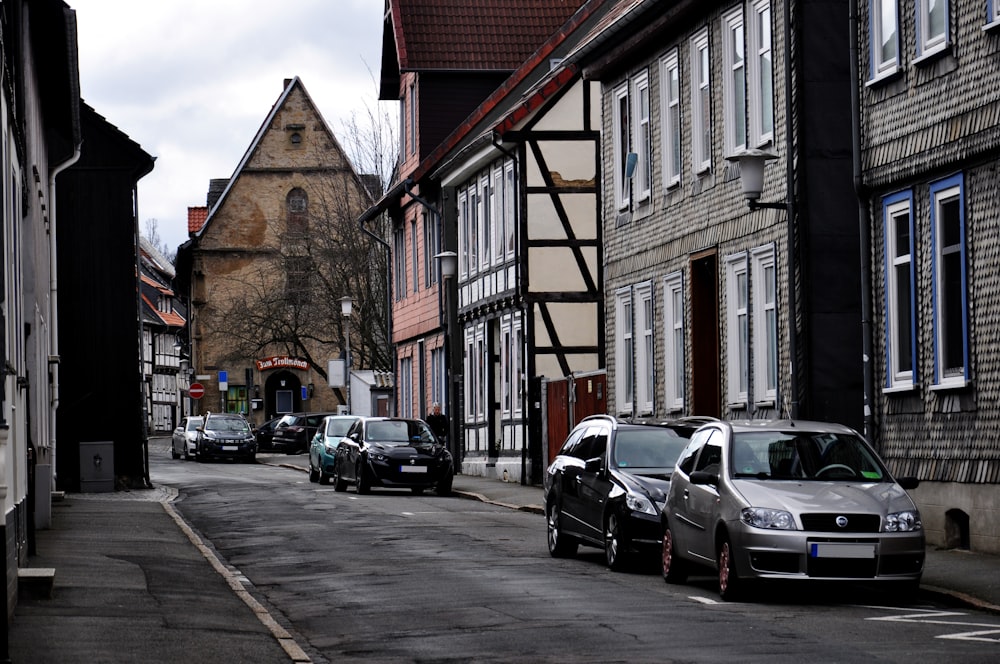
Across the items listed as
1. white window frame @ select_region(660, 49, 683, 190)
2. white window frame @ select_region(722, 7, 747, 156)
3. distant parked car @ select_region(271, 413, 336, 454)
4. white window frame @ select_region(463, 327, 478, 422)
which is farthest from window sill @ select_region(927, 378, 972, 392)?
Result: distant parked car @ select_region(271, 413, 336, 454)

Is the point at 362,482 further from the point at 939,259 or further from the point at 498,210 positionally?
the point at 939,259

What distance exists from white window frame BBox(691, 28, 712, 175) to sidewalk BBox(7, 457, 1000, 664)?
940 cm

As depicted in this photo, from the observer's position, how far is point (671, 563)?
1714 centimetres

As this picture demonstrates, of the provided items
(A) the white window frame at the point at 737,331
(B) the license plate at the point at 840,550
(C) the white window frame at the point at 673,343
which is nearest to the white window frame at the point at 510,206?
(C) the white window frame at the point at 673,343

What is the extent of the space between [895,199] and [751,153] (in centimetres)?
209

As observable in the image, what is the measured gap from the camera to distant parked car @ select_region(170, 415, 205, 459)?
6222 centimetres

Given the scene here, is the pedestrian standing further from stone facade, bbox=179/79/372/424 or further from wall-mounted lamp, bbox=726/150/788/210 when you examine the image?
stone facade, bbox=179/79/372/424

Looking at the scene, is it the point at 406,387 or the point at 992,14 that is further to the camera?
the point at 406,387

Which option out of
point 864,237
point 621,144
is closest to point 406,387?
point 621,144

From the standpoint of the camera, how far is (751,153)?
2045cm

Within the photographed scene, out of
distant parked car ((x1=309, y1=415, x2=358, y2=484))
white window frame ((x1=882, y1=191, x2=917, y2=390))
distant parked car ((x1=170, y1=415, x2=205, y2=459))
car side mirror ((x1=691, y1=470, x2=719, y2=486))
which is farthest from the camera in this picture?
distant parked car ((x1=170, y1=415, x2=205, y2=459))

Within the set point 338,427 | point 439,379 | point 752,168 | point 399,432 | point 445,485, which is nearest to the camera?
point 752,168

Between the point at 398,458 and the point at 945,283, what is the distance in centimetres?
1702

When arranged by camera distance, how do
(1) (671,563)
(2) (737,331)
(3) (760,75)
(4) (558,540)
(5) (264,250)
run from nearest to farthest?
(1) (671,563) < (4) (558,540) < (3) (760,75) < (2) (737,331) < (5) (264,250)
